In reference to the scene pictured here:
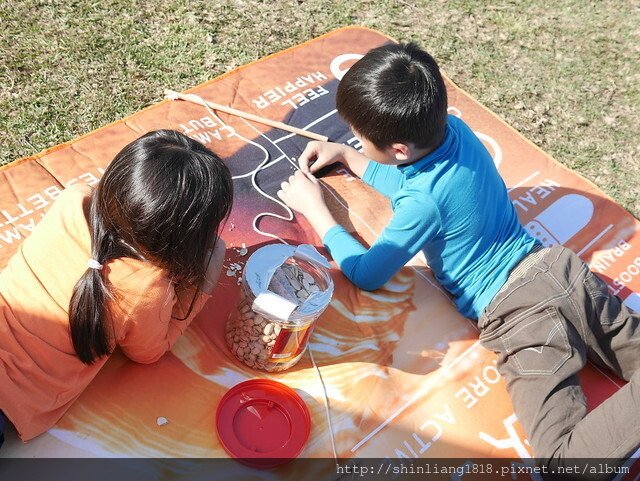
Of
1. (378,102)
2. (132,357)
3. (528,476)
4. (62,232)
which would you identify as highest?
(378,102)

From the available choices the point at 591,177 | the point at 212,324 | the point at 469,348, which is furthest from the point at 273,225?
the point at 591,177

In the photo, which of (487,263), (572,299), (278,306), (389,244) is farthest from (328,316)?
(572,299)

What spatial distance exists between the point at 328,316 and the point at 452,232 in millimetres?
524

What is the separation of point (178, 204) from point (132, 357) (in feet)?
2.10

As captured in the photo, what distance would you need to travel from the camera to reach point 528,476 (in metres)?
2.05

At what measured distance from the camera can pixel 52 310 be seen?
5.43 feet

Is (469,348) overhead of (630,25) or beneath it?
beneath

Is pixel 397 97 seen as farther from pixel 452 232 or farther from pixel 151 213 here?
pixel 151 213

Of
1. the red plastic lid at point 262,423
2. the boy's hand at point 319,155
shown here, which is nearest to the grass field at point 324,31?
the boy's hand at point 319,155

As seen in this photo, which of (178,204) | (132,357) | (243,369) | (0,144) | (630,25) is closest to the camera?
(178,204)

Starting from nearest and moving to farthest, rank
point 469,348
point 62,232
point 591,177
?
point 62,232, point 469,348, point 591,177

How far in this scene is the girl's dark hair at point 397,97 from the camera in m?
1.96

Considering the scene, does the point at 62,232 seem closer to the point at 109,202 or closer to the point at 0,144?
the point at 109,202

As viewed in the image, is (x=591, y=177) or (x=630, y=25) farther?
(x=630, y=25)
